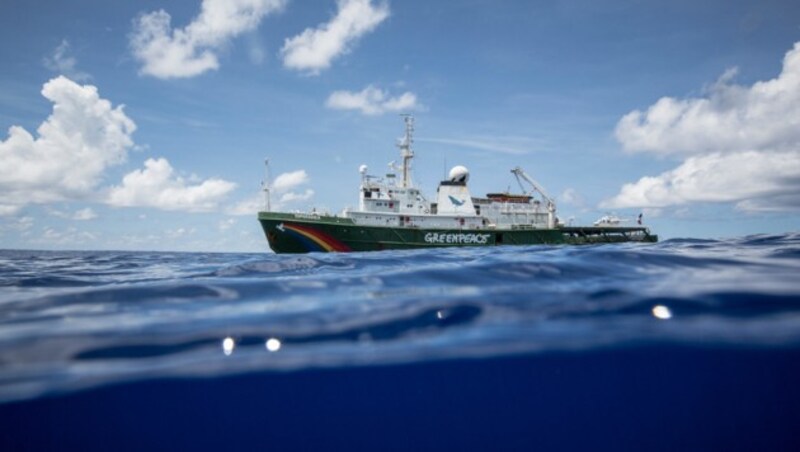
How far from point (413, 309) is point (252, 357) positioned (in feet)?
6.35

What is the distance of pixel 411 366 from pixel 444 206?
30.3 meters

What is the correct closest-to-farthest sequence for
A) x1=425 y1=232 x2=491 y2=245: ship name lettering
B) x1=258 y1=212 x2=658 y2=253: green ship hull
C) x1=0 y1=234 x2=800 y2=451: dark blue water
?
x1=0 y1=234 x2=800 y2=451: dark blue water
x1=258 y1=212 x2=658 y2=253: green ship hull
x1=425 y1=232 x2=491 y2=245: ship name lettering

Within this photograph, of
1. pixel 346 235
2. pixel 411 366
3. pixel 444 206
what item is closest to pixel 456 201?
pixel 444 206

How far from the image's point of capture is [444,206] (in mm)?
34750

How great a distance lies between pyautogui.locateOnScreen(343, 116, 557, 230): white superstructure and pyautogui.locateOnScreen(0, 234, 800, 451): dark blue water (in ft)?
86.4

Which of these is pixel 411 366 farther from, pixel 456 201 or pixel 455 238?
pixel 456 201

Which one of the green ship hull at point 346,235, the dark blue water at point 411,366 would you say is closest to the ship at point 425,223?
the green ship hull at point 346,235

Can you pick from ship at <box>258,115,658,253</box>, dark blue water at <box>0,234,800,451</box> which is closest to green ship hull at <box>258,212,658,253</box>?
ship at <box>258,115,658,253</box>

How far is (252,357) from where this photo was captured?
448cm

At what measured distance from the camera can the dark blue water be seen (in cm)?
443

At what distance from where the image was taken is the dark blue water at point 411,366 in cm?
443

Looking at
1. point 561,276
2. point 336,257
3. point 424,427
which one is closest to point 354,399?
point 424,427

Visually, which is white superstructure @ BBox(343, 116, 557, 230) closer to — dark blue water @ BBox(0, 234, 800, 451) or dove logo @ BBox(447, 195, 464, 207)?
dove logo @ BBox(447, 195, 464, 207)

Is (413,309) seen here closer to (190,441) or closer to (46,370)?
(190,441)
